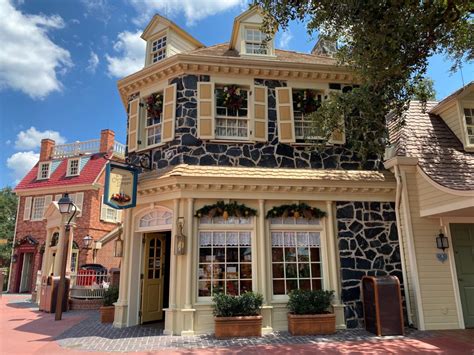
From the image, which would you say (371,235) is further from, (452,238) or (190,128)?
(190,128)

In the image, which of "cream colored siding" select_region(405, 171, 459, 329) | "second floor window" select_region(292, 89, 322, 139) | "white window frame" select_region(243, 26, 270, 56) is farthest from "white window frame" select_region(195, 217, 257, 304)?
"white window frame" select_region(243, 26, 270, 56)

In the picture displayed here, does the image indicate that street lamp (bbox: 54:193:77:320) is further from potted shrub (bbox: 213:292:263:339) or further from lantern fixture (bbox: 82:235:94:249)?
lantern fixture (bbox: 82:235:94:249)

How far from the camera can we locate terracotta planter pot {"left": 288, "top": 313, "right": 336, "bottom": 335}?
8.10 m

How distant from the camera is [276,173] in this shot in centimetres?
923

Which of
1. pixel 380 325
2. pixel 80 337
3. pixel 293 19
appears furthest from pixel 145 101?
pixel 380 325

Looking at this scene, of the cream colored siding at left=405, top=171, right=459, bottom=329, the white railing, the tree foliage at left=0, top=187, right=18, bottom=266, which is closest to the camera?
the cream colored siding at left=405, top=171, right=459, bottom=329

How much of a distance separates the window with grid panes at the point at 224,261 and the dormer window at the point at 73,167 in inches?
645

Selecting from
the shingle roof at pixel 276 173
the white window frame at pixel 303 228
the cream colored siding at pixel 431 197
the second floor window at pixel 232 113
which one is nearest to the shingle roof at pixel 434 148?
the cream colored siding at pixel 431 197

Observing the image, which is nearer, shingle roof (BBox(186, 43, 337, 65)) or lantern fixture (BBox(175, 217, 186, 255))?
lantern fixture (BBox(175, 217, 186, 255))

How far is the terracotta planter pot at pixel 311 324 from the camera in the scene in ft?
26.6

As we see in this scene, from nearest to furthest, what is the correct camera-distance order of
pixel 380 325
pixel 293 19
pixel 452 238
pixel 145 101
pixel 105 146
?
pixel 380 325 → pixel 293 19 → pixel 452 238 → pixel 145 101 → pixel 105 146

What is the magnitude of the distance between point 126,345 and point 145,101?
6.40 meters

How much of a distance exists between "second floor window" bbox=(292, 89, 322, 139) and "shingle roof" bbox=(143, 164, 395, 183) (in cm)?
134

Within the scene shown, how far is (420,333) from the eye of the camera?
8125 mm
